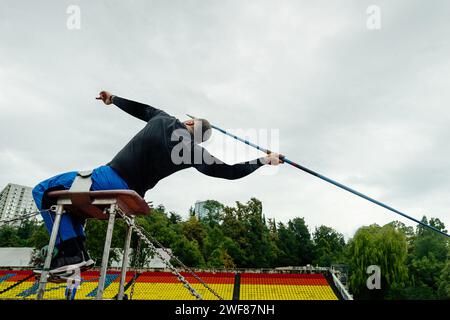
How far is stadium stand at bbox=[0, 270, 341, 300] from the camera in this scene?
22.7 m

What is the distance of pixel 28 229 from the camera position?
76.1m

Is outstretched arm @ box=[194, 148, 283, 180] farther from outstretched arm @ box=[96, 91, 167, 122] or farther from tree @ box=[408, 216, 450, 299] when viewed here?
tree @ box=[408, 216, 450, 299]

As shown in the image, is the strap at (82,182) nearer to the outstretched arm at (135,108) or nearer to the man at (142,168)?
the man at (142,168)

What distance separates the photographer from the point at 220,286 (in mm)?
24516

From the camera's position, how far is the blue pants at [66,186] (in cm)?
347

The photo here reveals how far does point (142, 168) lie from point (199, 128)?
2.88 ft

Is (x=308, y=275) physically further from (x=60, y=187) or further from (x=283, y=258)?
(x=283, y=258)

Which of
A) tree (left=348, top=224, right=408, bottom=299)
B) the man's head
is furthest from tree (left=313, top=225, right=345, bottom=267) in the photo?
the man's head

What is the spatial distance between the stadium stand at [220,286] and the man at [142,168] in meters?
20.2


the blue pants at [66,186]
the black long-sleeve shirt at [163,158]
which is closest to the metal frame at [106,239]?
the blue pants at [66,186]

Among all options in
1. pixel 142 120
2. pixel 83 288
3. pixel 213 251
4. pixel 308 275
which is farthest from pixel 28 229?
pixel 142 120

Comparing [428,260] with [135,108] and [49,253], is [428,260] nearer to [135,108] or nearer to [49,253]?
[135,108]
